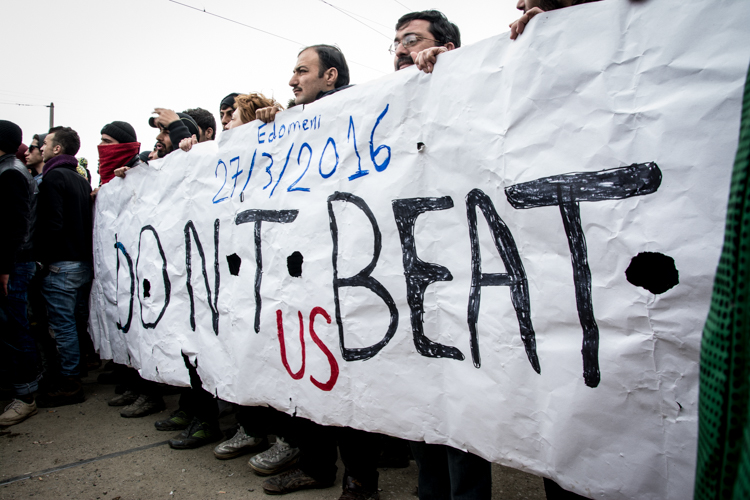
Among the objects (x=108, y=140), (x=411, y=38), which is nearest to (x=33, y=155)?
(x=108, y=140)

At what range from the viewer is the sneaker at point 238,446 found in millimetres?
2719

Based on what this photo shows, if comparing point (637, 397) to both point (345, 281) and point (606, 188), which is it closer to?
point (606, 188)

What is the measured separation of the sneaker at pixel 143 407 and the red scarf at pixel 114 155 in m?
1.82

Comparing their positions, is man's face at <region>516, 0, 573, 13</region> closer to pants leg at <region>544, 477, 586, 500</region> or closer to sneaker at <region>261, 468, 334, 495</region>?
pants leg at <region>544, 477, 586, 500</region>

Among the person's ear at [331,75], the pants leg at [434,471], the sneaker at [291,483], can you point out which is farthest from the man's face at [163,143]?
the pants leg at [434,471]

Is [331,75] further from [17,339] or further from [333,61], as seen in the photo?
[17,339]

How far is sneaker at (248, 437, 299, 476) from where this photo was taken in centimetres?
249

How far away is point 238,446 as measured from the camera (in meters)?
2.73

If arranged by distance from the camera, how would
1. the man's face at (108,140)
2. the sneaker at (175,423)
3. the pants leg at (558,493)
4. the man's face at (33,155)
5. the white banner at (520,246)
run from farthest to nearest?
1. the man's face at (33,155)
2. the man's face at (108,140)
3. the sneaker at (175,423)
4. the pants leg at (558,493)
5. the white banner at (520,246)

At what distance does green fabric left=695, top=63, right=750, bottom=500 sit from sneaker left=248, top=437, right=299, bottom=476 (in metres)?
2.31

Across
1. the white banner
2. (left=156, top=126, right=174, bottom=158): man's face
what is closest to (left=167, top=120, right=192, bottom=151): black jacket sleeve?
(left=156, top=126, right=174, bottom=158): man's face

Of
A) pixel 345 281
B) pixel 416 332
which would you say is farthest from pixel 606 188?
pixel 345 281

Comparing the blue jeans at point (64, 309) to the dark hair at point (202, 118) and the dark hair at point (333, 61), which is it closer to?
the dark hair at point (202, 118)

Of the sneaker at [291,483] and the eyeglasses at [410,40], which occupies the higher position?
the eyeglasses at [410,40]
